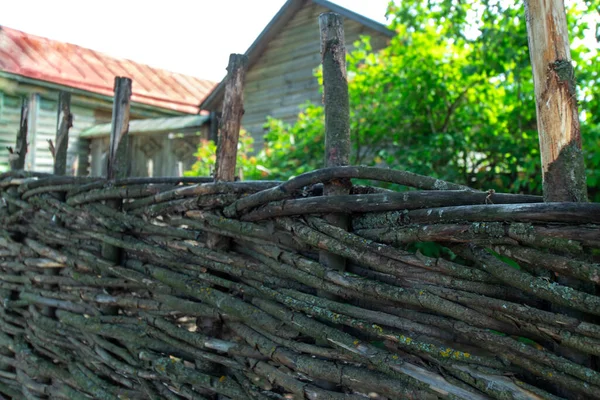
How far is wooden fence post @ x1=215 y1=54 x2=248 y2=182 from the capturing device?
2.58m

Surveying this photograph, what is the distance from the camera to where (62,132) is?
13.4ft

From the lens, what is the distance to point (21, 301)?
3623mm

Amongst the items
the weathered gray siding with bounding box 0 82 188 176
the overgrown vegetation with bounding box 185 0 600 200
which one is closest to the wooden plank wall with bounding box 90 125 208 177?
the weathered gray siding with bounding box 0 82 188 176

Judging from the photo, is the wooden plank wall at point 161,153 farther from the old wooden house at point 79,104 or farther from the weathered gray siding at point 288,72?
the weathered gray siding at point 288,72

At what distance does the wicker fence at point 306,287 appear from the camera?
4.96 ft

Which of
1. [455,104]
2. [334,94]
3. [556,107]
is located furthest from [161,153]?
[556,107]

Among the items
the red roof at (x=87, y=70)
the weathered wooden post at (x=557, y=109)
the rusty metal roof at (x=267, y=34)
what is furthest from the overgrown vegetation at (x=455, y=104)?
the red roof at (x=87, y=70)

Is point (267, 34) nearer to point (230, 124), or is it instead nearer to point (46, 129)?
point (46, 129)

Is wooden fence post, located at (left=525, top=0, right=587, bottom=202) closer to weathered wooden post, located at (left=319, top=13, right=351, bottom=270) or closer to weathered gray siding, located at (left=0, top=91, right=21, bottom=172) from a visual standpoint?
weathered wooden post, located at (left=319, top=13, right=351, bottom=270)

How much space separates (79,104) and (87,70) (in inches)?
34.0

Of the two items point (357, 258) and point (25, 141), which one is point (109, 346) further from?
point (25, 141)

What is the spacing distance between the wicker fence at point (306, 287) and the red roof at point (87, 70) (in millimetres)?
Result: 6726

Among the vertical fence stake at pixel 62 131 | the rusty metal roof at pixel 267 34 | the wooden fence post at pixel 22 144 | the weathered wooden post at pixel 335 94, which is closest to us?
the weathered wooden post at pixel 335 94

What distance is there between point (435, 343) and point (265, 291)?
744mm
